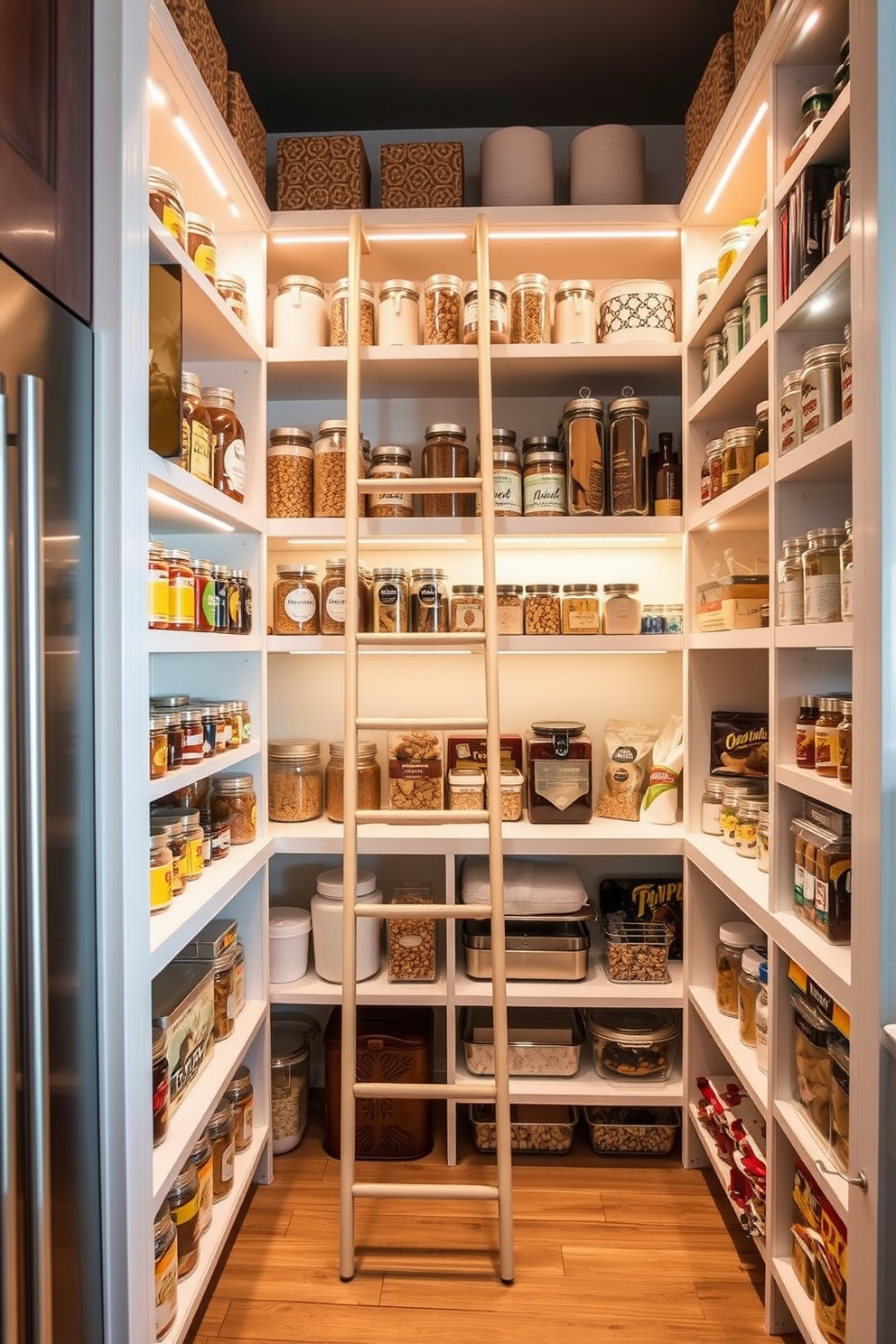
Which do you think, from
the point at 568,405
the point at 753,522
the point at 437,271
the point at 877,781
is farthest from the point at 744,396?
the point at 877,781

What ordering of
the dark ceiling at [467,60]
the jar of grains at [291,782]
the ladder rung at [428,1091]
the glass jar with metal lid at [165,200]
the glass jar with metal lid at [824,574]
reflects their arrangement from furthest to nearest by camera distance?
the jar of grains at [291,782] < the dark ceiling at [467,60] < the ladder rung at [428,1091] < the glass jar with metal lid at [165,200] < the glass jar with metal lid at [824,574]

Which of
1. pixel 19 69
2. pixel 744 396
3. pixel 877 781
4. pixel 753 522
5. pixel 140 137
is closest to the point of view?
pixel 19 69

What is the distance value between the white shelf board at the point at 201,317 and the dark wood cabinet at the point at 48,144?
0.59 ft

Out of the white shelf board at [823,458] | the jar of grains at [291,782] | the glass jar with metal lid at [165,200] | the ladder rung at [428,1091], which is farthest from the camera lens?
the jar of grains at [291,782]

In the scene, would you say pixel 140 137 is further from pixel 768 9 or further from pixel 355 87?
pixel 355 87

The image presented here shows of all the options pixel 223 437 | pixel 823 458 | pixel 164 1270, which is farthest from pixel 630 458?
pixel 164 1270

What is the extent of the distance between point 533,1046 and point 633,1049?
0.25 m

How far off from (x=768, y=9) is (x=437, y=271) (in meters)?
1.02

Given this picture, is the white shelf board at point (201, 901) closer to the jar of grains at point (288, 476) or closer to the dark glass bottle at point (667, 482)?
the jar of grains at point (288, 476)

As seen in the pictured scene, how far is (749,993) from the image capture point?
176 centimetres

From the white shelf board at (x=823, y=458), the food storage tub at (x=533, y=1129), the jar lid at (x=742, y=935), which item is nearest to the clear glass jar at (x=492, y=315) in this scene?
the white shelf board at (x=823, y=458)

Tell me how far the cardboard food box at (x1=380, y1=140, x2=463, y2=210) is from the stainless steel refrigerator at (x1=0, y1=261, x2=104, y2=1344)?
4.25ft

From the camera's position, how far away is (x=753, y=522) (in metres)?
2.04

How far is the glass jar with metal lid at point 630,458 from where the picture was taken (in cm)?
213
